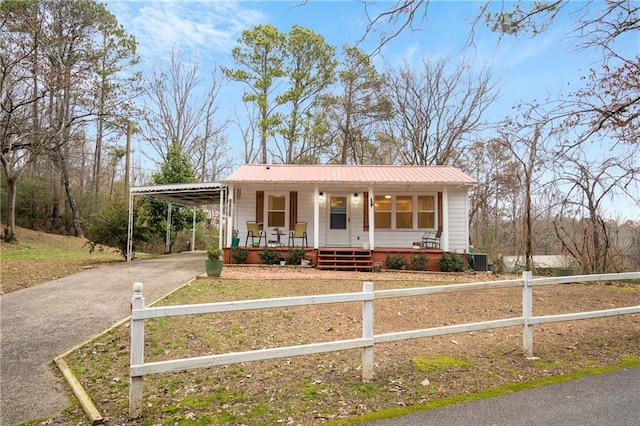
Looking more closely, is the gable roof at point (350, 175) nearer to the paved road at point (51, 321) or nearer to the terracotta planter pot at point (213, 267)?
the terracotta planter pot at point (213, 267)

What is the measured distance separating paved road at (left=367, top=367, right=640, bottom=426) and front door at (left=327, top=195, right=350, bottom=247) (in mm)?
10500

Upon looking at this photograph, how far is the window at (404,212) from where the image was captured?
14.0 m

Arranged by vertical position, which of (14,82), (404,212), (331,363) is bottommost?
(331,363)

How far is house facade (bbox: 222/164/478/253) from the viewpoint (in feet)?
44.8

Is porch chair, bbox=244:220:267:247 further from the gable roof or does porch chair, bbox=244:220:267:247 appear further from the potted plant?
the potted plant

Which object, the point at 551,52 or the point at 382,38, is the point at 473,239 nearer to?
the point at 551,52

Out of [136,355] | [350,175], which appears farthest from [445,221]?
[136,355]

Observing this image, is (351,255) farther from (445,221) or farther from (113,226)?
(113,226)

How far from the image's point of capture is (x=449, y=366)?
411 centimetres

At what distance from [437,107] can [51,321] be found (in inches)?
914

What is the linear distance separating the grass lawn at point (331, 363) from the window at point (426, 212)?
651 centimetres

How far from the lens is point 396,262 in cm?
1236

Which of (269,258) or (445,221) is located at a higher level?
(445,221)

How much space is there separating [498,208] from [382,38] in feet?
56.4
